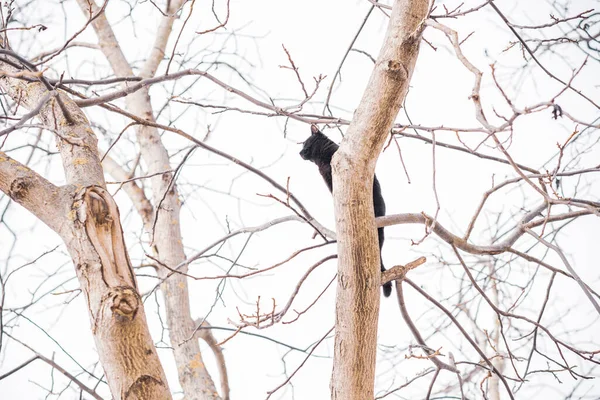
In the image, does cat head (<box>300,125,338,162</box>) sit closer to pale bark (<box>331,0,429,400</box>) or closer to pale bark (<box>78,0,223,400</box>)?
pale bark (<box>78,0,223,400</box>)

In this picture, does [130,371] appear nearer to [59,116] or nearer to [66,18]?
[59,116]

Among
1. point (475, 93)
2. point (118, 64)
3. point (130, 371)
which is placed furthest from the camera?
point (118, 64)

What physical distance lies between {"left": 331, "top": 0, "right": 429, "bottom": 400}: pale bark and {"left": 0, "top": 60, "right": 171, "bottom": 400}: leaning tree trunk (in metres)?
0.41

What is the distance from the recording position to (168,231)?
251 cm

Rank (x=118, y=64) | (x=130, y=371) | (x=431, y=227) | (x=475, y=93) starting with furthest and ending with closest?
(x=118, y=64) < (x=431, y=227) < (x=130, y=371) < (x=475, y=93)

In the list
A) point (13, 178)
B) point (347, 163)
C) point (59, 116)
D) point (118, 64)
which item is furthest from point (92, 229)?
point (118, 64)

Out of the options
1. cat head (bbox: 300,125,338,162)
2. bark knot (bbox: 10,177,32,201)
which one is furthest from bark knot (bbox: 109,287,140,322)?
cat head (bbox: 300,125,338,162)

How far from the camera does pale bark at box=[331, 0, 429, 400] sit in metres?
1.24

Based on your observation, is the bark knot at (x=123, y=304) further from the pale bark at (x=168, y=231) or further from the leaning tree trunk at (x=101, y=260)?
the pale bark at (x=168, y=231)

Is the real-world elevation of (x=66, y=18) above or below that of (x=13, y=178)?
above

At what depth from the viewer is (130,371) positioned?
104 centimetres

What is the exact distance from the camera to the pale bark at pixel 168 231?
2271mm

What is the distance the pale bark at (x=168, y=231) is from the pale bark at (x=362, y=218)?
0.96 m

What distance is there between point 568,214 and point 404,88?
59 cm
